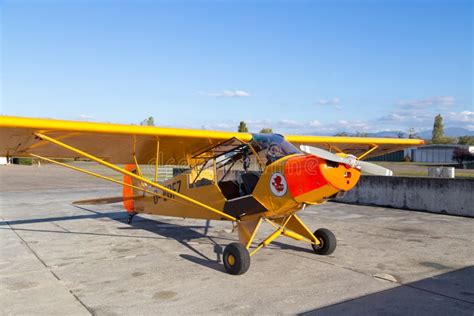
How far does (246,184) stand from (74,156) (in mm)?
3969

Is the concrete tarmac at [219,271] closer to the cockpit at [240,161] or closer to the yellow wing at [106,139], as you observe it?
the cockpit at [240,161]

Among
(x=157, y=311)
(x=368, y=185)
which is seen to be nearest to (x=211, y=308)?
(x=157, y=311)

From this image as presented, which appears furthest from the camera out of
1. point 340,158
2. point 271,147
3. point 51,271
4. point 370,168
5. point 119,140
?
point 119,140

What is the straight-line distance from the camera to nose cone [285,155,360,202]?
559cm

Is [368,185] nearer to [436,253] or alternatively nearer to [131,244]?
[436,253]

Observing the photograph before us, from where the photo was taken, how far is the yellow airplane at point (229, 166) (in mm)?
5777

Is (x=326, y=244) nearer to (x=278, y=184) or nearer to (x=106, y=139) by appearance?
(x=278, y=184)

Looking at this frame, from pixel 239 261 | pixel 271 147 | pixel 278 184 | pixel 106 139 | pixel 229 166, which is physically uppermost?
pixel 106 139

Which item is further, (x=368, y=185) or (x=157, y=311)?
(x=368, y=185)

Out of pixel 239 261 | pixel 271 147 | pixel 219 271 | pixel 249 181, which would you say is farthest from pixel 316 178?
pixel 219 271

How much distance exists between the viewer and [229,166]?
285 inches

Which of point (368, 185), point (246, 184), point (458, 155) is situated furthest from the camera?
point (458, 155)

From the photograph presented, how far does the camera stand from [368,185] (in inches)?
583

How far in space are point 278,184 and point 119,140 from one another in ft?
10.2
